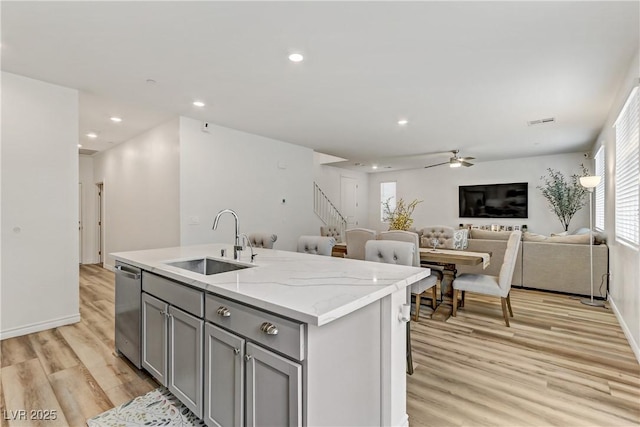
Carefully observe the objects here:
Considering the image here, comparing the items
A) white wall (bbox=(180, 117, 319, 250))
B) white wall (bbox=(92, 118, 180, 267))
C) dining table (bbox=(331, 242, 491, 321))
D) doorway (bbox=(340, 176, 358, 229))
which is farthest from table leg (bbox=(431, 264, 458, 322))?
doorway (bbox=(340, 176, 358, 229))

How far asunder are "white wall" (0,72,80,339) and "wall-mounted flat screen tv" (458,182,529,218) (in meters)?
8.32

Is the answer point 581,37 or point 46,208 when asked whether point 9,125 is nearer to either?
point 46,208


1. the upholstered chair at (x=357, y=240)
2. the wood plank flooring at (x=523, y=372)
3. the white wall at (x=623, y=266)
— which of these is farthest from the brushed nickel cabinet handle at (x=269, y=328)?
the white wall at (x=623, y=266)

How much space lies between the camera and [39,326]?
3236 millimetres

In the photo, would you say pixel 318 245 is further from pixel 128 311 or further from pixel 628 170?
pixel 628 170

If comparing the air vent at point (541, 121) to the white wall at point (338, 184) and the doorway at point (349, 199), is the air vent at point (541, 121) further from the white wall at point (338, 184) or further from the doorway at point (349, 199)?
the doorway at point (349, 199)

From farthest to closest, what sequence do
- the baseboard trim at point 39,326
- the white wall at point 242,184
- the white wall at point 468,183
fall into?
1. the white wall at point 468,183
2. the white wall at point 242,184
3. the baseboard trim at point 39,326

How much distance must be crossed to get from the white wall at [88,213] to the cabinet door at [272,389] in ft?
25.4

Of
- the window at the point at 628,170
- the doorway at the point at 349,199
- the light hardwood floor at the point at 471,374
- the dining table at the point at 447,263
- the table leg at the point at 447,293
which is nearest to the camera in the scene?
the light hardwood floor at the point at 471,374

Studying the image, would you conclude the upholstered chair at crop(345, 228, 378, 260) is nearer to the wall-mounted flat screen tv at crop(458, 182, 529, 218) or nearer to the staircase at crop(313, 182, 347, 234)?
the staircase at crop(313, 182, 347, 234)

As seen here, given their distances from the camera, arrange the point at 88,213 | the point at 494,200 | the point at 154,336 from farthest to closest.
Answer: the point at 494,200, the point at 88,213, the point at 154,336

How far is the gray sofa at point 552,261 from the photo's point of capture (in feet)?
14.4

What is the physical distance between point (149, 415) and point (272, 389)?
1135mm

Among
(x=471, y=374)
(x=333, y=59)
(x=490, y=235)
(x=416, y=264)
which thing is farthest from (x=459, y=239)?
(x=333, y=59)
